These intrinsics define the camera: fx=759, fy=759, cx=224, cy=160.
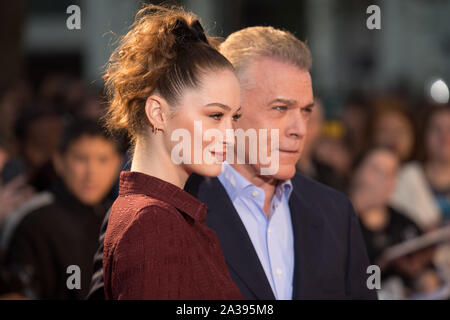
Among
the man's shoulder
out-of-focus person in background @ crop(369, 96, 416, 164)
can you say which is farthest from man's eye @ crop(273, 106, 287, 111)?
out-of-focus person in background @ crop(369, 96, 416, 164)

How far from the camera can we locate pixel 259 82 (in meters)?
2.78

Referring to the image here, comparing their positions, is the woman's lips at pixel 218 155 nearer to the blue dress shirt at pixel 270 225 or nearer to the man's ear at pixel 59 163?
the blue dress shirt at pixel 270 225

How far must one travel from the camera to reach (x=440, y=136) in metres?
6.46

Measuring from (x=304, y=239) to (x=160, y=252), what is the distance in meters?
0.95

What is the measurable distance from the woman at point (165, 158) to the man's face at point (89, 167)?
251 centimetres

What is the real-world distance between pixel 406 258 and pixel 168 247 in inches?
123

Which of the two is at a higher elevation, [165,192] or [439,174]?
[165,192]

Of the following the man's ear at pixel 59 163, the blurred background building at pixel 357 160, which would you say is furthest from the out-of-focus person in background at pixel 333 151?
the man's ear at pixel 59 163

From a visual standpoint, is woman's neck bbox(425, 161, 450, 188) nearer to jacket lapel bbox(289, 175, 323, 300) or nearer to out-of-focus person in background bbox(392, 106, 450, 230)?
→ out-of-focus person in background bbox(392, 106, 450, 230)

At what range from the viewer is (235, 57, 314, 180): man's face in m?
2.69

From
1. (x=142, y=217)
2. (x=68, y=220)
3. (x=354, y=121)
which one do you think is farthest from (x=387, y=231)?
(x=354, y=121)

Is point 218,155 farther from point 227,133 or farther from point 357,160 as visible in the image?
point 357,160

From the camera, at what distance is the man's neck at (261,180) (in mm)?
2830

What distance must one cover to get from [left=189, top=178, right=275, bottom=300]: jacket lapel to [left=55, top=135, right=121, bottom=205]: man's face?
2225 millimetres
